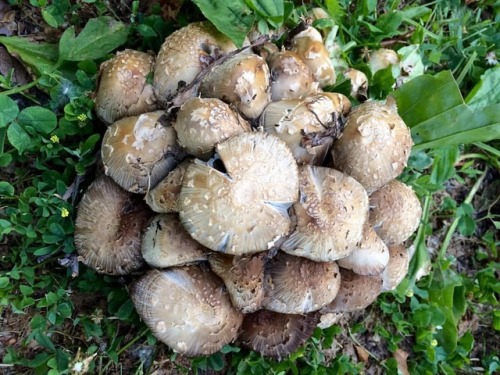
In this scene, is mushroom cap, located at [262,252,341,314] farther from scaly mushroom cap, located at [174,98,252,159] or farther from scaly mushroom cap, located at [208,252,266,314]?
scaly mushroom cap, located at [174,98,252,159]

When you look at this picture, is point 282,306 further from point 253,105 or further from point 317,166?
point 253,105

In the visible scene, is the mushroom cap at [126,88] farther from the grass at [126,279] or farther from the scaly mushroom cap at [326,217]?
the scaly mushroom cap at [326,217]

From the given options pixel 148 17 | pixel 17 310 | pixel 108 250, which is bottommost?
pixel 17 310

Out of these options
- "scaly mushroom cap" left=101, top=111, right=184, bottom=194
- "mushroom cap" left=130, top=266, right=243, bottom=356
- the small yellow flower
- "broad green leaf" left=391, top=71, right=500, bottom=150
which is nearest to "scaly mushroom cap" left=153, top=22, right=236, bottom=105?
"scaly mushroom cap" left=101, top=111, right=184, bottom=194

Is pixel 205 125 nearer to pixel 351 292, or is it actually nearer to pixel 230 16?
pixel 230 16

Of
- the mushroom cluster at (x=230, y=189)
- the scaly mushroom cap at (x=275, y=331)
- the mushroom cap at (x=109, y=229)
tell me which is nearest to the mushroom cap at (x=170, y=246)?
the mushroom cluster at (x=230, y=189)

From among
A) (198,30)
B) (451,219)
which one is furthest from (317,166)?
(451,219)

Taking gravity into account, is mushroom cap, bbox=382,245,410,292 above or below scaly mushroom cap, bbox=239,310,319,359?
above
